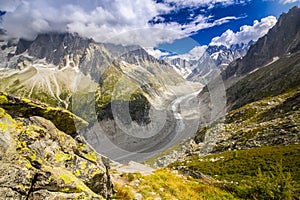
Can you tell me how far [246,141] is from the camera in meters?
56.7

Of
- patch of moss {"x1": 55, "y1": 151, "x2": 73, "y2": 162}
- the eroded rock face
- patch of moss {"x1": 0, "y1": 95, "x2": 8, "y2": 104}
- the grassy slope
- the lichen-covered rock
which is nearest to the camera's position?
the eroded rock face

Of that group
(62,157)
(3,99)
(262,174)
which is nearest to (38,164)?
(62,157)

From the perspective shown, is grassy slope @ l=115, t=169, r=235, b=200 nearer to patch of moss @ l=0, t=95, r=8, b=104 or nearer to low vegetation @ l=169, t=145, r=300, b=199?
low vegetation @ l=169, t=145, r=300, b=199

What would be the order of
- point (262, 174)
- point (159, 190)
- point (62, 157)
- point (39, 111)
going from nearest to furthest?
1. point (62, 157)
2. point (39, 111)
3. point (159, 190)
4. point (262, 174)

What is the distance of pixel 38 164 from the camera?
28.0 feet

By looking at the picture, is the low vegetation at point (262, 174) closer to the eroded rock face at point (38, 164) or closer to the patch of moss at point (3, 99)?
the eroded rock face at point (38, 164)

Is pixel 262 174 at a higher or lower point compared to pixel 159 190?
lower

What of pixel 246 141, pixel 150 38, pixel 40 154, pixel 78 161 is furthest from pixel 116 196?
pixel 246 141

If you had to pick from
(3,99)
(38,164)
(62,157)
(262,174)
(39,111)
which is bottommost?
(262,174)

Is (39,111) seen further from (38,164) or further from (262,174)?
(262,174)

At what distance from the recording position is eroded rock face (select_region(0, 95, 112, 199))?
7.64 metres

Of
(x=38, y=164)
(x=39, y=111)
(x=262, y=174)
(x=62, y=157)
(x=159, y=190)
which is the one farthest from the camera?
(x=262, y=174)

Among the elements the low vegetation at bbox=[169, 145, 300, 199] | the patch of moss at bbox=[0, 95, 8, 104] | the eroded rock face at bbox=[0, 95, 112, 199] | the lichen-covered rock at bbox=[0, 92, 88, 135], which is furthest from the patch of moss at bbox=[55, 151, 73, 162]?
the low vegetation at bbox=[169, 145, 300, 199]

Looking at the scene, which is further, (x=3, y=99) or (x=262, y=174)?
(x=262, y=174)
